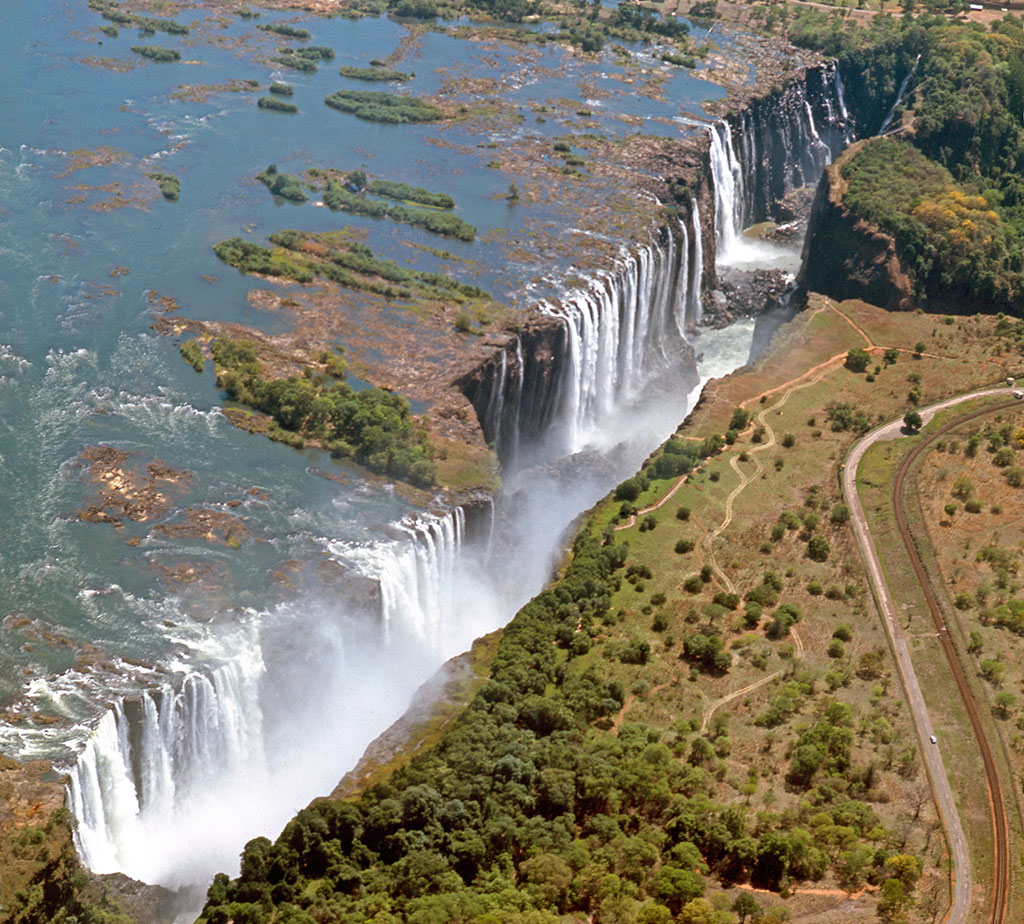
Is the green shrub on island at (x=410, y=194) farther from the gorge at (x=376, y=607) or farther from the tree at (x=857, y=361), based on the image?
the tree at (x=857, y=361)

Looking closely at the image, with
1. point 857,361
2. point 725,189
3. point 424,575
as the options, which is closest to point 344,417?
point 424,575

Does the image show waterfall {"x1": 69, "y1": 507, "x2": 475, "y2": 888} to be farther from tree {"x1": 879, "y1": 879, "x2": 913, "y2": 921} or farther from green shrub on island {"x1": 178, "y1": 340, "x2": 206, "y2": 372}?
tree {"x1": 879, "y1": 879, "x2": 913, "y2": 921}

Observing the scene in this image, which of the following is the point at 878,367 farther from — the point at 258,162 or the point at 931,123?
the point at 258,162

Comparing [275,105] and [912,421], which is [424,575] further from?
[275,105]

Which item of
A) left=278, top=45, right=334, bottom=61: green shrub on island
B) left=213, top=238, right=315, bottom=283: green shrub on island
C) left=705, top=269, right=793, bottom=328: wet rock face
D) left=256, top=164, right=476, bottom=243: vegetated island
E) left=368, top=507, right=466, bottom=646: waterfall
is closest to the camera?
left=368, top=507, right=466, bottom=646: waterfall

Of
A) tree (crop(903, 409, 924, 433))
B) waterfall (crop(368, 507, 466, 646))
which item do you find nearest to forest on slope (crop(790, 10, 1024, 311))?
tree (crop(903, 409, 924, 433))

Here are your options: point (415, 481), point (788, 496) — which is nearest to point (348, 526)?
point (415, 481)
